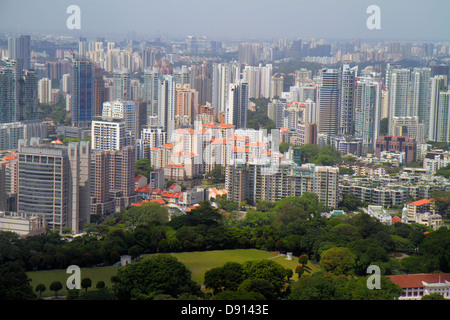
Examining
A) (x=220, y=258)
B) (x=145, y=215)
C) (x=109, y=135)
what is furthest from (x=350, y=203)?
(x=109, y=135)

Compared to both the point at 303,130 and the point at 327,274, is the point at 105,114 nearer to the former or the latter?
the point at 303,130

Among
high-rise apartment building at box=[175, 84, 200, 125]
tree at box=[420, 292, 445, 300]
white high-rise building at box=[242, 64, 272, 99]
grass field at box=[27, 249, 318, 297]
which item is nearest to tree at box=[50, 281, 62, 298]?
grass field at box=[27, 249, 318, 297]

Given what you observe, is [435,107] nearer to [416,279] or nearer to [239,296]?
[416,279]

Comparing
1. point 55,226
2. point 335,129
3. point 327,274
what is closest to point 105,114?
point 335,129

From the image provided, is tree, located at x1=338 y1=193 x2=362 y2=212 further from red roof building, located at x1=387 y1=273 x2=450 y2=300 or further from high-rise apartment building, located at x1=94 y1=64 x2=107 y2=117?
high-rise apartment building, located at x1=94 y1=64 x2=107 y2=117

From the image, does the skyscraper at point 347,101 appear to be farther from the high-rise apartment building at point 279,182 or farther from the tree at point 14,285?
the tree at point 14,285

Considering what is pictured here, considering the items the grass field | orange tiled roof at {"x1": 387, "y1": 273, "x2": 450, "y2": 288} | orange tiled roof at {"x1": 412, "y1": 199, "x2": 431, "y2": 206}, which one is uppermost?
orange tiled roof at {"x1": 412, "y1": 199, "x2": 431, "y2": 206}

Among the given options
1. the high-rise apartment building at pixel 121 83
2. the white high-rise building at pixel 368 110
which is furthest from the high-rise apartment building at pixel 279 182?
the high-rise apartment building at pixel 121 83
